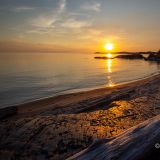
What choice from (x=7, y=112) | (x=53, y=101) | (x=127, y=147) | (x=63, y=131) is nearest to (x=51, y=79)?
(x=53, y=101)

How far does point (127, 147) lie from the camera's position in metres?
3.31

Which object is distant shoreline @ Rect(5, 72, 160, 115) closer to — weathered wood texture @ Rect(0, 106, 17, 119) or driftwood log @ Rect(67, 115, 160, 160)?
weathered wood texture @ Rect(0, 106, 17, 119)

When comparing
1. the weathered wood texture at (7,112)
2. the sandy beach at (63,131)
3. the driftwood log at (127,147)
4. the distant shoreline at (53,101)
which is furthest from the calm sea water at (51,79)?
the driftwood log at (127,147)

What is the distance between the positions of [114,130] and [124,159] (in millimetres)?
3138

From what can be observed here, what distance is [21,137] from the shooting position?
5.95 metres

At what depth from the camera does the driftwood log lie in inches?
123

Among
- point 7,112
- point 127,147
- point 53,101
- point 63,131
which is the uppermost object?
point 127,147

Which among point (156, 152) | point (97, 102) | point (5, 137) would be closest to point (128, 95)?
point (97, 102)

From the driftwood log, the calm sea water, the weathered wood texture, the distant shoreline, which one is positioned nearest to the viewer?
the driftwood log

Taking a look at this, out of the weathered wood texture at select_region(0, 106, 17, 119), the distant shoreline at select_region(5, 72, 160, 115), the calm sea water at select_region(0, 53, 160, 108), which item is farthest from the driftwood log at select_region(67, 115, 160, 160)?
the calm sea water at select_region(0, 53, 160, 108)

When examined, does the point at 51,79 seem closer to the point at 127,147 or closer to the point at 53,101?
the point at 53,101

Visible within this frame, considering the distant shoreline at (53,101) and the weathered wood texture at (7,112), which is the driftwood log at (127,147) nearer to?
the distant shoreline at (53,101)

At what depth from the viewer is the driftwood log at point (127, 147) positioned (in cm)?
312

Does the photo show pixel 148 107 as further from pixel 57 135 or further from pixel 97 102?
pixel 57 135
